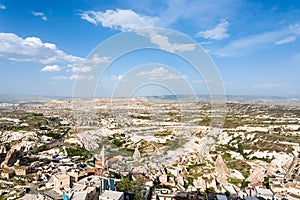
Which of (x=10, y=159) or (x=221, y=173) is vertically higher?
(x=10, y=159)

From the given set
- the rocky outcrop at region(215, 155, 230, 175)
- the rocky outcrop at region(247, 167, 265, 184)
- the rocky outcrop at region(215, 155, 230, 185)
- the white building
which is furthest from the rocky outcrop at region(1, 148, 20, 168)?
the rocky outcrop at region(247, 167, 265, 184)

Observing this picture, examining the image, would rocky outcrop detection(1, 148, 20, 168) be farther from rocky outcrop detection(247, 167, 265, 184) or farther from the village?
rocky outcrop detection(247, 167, 265, 184)

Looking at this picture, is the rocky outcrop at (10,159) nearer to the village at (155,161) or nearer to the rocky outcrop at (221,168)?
the village at (155,161)

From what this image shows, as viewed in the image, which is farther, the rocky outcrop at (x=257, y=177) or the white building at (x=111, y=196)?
the rocky outcrop at (x=257, y=177)

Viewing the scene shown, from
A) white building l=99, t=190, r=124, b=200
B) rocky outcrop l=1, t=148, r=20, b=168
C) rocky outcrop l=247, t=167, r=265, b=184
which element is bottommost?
rocky outcrop l=247, t=167, r=265, b=184

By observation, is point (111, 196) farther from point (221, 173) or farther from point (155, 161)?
point (155, 161)

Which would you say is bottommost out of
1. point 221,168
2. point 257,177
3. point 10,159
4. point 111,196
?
point 257,177

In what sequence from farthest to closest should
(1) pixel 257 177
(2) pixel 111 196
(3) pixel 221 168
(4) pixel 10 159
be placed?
(4) pixel 10 159 < (3) pixel 221 168 < (1) pixel 257 177 < (2) pixel 111 196

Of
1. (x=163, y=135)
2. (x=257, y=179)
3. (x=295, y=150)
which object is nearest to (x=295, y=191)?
(x=257, y=179)

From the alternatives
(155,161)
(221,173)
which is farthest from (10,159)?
(221,173)

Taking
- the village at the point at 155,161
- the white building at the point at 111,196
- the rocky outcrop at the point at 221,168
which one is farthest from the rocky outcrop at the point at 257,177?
the white building at the point at 111,196

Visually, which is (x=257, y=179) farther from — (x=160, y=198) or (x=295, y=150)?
(x=295, y=150)
